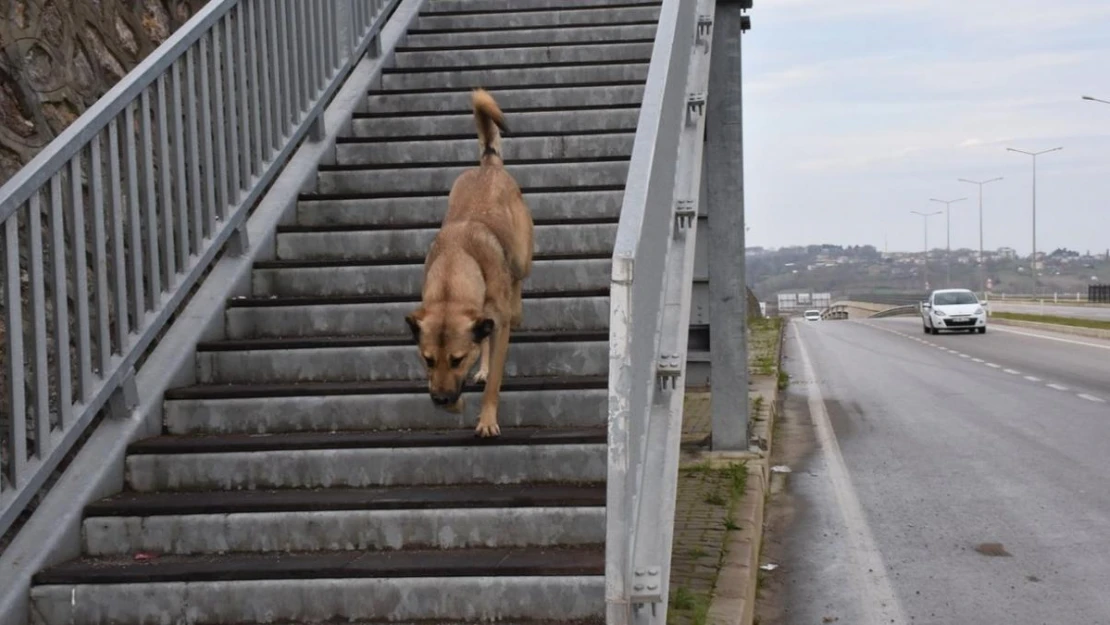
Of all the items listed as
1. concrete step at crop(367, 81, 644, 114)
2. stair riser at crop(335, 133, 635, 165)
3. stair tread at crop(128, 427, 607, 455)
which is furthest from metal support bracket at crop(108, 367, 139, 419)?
concrete step at crop(367, 81, 644, 114)

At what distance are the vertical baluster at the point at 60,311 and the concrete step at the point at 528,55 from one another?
16.7 ft

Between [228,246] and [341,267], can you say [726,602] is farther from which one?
[228,246]

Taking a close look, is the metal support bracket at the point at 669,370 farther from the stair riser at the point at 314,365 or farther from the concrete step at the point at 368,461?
the stair riser at the point at 314,365

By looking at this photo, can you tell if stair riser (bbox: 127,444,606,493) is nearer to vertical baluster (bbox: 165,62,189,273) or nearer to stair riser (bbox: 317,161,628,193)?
vertical baluster (bbox: 165,62,189,273)

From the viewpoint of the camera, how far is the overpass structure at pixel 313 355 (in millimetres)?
5000

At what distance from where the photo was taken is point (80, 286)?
5543 millimetres

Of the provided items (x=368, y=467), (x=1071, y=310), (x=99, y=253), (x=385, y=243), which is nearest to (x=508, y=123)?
(x=385, y=243)

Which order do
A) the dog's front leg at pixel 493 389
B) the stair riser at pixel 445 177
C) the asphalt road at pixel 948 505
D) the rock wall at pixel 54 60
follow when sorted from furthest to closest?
the stair riser at pixel 445 177
the asphalt road at pixel 948 505
the rock wall at pixel 54 60
the dog's front leg at pixel 493 389

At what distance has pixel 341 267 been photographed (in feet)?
24.5

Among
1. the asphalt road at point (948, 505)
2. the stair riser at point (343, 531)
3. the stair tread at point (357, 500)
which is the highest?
the stair tread at point (357, 500)

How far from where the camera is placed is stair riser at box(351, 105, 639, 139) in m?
8.94

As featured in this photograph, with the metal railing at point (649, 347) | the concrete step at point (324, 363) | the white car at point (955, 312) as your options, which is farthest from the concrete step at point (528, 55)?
the white car at point (955, 312)

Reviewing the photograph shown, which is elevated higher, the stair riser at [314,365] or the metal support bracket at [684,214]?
the metal support bracket at [684,214]

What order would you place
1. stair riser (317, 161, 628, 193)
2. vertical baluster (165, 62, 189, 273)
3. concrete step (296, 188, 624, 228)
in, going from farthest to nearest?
1. stair riser (317, 161, 628, 193)
2. concrete step (296, 188, 624, 228)
3. vertical baluster (165, 62, 189, 273)
